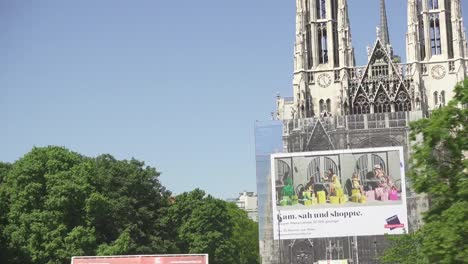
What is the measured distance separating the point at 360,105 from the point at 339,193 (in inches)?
640

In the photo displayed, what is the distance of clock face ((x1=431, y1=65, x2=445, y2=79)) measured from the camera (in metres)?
81.3

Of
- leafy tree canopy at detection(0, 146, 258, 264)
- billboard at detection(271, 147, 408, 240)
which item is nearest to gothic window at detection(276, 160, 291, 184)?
billboard at detection(271, 147, 408, 240)

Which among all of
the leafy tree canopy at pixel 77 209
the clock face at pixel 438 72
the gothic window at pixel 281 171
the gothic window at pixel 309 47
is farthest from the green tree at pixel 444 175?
the gothic window at pixel 309 47

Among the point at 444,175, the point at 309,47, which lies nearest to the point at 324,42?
the point at 309,47

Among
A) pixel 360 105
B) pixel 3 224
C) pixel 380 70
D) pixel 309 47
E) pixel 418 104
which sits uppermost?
pixel 309 47

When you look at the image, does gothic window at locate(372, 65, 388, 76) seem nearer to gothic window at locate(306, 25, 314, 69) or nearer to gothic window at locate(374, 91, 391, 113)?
gothic window at locate(374, 91, 391, 113)

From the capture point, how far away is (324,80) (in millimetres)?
82812

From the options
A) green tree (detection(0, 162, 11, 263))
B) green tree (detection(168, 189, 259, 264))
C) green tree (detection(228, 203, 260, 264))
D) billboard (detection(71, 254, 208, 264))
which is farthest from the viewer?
green tree (detection(228, 203, 260, 264))

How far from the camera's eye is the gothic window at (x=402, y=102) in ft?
263

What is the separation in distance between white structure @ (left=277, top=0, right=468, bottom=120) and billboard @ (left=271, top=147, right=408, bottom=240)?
13006 mm

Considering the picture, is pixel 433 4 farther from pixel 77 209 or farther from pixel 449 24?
pixel 77 209

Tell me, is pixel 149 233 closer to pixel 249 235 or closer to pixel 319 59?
pixel 319 59

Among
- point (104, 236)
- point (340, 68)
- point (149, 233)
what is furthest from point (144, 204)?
point (340, 68)

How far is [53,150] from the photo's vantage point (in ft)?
179
